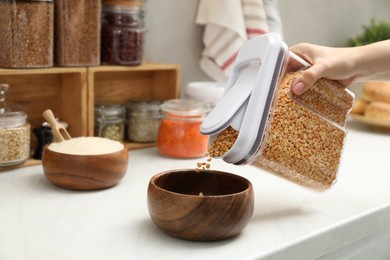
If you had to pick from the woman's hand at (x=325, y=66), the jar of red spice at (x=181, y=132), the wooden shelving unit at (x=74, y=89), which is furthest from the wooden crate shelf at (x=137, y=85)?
the woman's hand at (x=325, y=66)

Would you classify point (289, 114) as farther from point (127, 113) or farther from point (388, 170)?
point (127, 113)

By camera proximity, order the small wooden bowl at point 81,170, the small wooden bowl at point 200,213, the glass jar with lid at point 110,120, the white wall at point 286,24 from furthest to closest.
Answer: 1. the white wall at point 286,24
2. the glass jar with lid at point 110,120
3. the small wooden bowl at point 81,170
4. the small wooden bowl at point 200,213

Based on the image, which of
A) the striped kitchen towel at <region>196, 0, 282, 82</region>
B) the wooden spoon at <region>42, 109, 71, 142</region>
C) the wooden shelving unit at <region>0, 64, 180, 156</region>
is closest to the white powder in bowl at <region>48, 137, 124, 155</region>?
the wooden spoon at <region>42, 109, 71, 142</region>

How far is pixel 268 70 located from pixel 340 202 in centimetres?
32

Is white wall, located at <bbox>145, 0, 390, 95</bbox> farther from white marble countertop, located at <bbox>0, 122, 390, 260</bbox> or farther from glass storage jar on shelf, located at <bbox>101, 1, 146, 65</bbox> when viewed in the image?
white marble countertop, located at <bbox>0, 122, 390, 260</bbox>

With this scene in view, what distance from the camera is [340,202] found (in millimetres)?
950

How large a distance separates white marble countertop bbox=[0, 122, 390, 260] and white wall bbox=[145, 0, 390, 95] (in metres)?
0.44

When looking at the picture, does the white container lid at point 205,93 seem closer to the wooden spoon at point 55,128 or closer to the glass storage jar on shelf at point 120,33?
the glass storage jar on shelf at point 120,33

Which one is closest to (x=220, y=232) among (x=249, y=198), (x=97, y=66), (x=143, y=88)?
(x=249, y=198)

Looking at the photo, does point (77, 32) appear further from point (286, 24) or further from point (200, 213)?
point (286, 24)

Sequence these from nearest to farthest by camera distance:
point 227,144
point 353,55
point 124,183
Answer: point 227,144
point 353,55
point 124,183

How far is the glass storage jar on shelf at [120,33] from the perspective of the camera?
1221 mm

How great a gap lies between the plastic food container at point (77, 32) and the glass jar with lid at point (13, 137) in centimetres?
15

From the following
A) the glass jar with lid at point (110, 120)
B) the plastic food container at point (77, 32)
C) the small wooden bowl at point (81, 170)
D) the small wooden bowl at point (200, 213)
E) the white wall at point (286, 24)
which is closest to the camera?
the small wooden bowl at point (200, 213)
